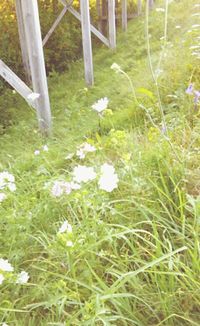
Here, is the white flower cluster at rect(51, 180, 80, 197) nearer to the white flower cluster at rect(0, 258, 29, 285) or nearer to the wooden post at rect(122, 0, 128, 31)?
the white flower cluster at rect(0, 258, 29, 285)

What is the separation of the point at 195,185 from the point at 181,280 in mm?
544

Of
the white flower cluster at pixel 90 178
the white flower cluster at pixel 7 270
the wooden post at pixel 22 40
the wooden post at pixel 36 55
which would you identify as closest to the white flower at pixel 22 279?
the white flower cluster at pixel 7 270

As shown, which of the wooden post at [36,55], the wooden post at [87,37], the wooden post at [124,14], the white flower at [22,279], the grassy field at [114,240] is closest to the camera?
the grassy field at [114,240]

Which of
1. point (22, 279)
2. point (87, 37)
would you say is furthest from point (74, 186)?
point (87, 37)

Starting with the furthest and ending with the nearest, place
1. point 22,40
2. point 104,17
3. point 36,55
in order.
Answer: point 104,17 → point 22,40 → point 36,55

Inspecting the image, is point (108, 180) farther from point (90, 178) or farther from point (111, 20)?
point (111, 20)

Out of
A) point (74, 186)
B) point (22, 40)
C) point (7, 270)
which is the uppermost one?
point (74, 186)

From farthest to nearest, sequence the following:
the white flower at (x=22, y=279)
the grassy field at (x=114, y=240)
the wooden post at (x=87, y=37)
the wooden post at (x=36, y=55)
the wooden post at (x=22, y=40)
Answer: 1. the wooden post at (x=22, y=40)
2. the wooden post at (x=87, y=37)
3. the wooden post at (x=36, y=55)
4. the white flower at (x=22, y=279)
5. the grassy field at (x=114, y=240)

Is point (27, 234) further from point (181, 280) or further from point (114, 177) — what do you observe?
point (181, 280)

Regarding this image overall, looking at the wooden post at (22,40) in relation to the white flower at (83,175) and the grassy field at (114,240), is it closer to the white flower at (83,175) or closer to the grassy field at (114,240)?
the grassy field at (114,240)

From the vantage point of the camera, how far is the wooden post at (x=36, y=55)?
4.44m

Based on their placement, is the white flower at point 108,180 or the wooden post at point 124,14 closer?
the white flower at point 108,180

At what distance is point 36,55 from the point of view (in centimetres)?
466

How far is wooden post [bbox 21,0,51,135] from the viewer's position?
4.44 m
